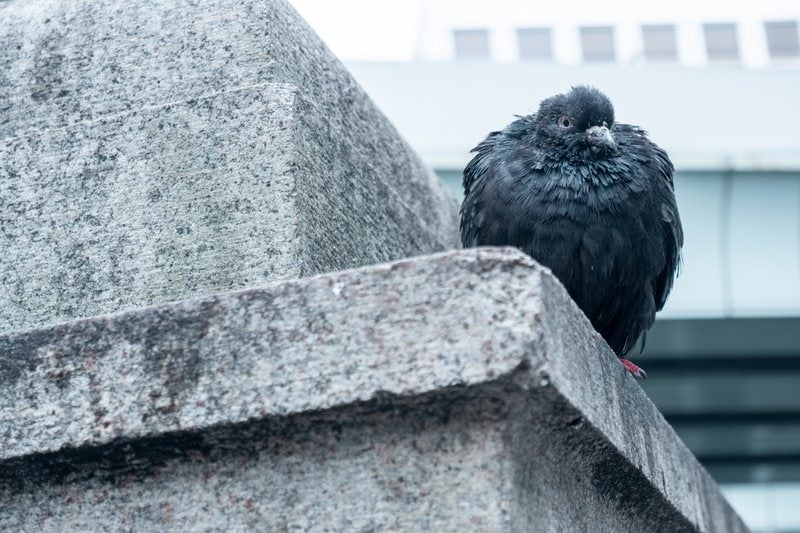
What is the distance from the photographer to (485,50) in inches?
578

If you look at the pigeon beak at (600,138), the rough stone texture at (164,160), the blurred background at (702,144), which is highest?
the rough stone texture at (164,160)

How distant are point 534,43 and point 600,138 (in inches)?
445

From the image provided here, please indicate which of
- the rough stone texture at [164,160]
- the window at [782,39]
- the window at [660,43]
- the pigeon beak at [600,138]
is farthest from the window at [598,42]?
the rough stone texture at [164,160]

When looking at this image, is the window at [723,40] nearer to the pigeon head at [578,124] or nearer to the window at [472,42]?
the window at [472,42]

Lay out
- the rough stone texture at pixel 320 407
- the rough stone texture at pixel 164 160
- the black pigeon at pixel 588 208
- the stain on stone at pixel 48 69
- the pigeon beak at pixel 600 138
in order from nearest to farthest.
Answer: the rough stone texture at pixel 320 407, the rough stone texture at pixel 164 160, the stain on stone at pixel 48 69, the black pigeon at pixel 588 208, the pigeon beak at pixel 600 138

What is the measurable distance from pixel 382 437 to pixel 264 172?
38.3 inches

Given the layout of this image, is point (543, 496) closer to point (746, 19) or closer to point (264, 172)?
point (264, 172)

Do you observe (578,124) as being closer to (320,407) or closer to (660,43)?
(320,407)

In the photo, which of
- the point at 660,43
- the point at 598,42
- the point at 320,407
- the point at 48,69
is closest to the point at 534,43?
the point at 598,42

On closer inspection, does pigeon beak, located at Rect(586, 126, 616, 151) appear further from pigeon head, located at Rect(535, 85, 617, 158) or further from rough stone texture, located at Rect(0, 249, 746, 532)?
rough stone texture, located at Rect(0, 249, 746, 532)

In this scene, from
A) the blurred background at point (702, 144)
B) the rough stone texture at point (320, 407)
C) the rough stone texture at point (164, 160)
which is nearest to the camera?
the rough stone texture at point (320, 407)

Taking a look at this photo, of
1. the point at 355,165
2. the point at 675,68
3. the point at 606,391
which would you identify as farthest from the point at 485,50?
the point at 606,391

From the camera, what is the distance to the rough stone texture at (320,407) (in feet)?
7.28

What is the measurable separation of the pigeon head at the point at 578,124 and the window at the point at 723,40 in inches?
446
